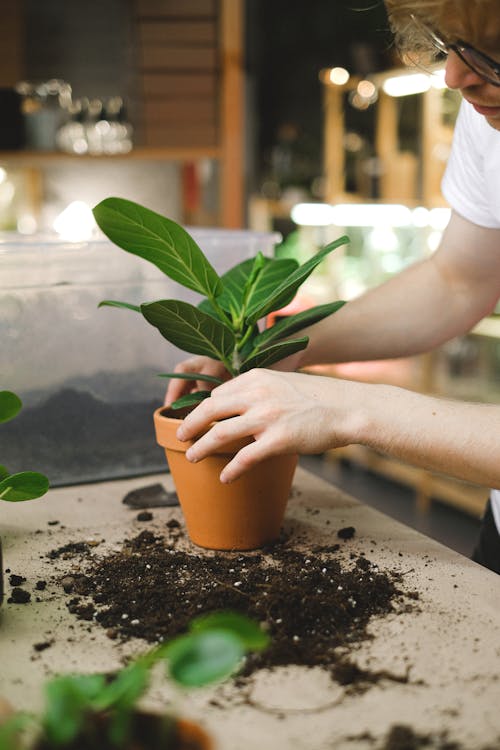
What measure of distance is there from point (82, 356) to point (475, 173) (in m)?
0.68

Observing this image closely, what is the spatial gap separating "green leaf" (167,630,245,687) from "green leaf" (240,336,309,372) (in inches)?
19.5

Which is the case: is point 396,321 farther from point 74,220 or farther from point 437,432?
point 74,220

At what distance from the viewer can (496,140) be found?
3.69 ft

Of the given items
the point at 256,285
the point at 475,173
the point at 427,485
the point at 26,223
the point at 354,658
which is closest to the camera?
the point at 354,658

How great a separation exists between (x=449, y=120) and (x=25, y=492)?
3252 mm

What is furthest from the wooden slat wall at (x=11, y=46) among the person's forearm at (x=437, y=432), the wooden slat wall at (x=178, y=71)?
the person's forearm at (x=437, y=432)

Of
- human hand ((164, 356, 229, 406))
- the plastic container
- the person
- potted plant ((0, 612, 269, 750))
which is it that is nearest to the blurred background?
the plastic container

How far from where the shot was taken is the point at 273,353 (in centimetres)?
95

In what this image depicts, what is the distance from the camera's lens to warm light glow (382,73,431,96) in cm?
357

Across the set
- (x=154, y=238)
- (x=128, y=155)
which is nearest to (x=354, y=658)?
(x=154, y=238)

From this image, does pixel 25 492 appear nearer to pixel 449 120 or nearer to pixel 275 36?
pixel 449 120

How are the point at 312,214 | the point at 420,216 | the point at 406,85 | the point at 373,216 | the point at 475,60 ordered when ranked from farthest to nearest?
1. the point at 312,214
2. the point at 373,216
3. the point at 406,85
4. the point at 420,216
5. the point at 475,60

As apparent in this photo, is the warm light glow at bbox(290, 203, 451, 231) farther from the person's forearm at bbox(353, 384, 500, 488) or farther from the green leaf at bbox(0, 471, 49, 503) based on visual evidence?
the green leaf at bbox(0, 471, 49, 503)

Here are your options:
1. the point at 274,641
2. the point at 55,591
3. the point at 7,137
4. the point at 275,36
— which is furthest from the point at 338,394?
the point at 275,36
